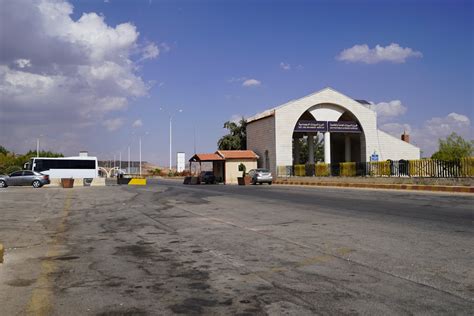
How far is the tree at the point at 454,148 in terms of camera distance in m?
37.2

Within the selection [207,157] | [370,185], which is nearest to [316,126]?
[207,157]

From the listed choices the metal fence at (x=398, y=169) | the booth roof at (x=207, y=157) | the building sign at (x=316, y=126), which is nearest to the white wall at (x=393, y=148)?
the building sign at (x=316, y=126)

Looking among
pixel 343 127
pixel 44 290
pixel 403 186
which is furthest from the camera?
pixel 343 127

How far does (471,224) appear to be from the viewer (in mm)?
11727

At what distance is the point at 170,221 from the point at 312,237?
5.33 metres

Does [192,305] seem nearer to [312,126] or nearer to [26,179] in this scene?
[26,179]

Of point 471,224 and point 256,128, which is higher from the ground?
point 256,128

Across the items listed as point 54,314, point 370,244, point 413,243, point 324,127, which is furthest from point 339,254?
point 324,127

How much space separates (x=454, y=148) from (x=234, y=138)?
4273cm

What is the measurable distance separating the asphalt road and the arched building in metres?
41.1

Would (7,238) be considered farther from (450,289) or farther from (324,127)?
(324,127)

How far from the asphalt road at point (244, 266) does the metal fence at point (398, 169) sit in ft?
48.3

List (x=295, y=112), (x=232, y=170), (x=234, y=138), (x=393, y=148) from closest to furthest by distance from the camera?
(x=295, y=112) → (x=232, y=170) → (x=393, y=148) → (x=234, y=138)

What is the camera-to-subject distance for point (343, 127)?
5725 centimetres
